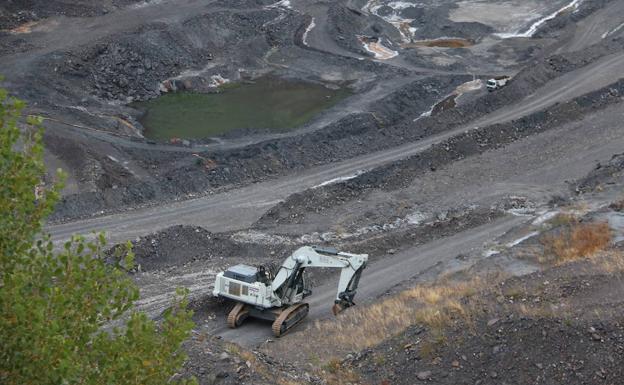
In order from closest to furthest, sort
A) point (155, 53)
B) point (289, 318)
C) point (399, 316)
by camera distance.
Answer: point (399, 316) → point (289, 318) → point (155, 53)

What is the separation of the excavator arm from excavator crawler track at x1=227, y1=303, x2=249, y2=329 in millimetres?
1219

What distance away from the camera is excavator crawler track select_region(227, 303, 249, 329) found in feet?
75.2

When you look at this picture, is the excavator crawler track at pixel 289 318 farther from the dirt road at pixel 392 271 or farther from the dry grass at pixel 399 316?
the dry grass at pixel 399 316

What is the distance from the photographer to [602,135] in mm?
39500

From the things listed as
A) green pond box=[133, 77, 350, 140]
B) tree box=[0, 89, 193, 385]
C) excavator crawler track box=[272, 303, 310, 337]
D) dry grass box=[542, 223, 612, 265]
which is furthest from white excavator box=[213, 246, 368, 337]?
green pond box=[133, 77, 350, 140]

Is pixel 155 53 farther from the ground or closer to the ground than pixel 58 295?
closer to the ground

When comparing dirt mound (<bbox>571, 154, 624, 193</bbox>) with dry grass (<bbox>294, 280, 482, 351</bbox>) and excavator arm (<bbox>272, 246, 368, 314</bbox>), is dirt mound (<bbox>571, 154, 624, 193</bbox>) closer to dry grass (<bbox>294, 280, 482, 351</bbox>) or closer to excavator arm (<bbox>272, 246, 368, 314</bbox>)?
dry grass (<bbox>294, 280, 482, 351</bbox>)

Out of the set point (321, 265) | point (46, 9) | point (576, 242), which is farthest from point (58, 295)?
point (46, 9)

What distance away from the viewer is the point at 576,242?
25.6 m

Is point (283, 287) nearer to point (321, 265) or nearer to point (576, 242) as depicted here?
point (321, 265)

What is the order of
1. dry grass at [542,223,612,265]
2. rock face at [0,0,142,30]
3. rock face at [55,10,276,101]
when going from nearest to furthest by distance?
dry grass at [542,223,612,265] → rock face at [55,10,276,101] → rock face at [0,0,142,30]

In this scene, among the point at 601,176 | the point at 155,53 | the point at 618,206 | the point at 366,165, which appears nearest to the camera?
the point at 618,206

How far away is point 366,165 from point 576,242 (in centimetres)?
1394

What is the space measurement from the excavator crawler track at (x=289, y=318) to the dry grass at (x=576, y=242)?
7885mm
